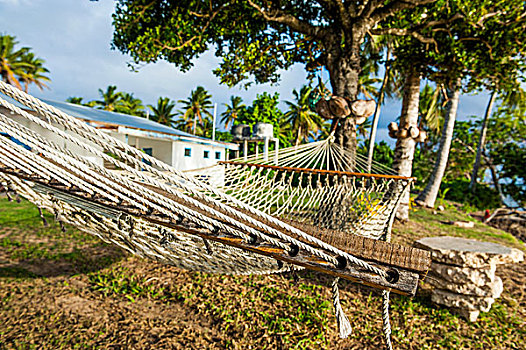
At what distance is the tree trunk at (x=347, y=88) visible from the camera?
128 inches

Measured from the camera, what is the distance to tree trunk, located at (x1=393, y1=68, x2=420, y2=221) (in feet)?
13.4

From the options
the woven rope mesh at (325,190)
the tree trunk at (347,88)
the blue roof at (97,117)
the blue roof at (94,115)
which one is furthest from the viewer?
the blue roof at (94,115)

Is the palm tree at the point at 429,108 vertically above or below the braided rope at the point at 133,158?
above

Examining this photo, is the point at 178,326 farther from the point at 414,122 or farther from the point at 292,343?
the point at 414,122

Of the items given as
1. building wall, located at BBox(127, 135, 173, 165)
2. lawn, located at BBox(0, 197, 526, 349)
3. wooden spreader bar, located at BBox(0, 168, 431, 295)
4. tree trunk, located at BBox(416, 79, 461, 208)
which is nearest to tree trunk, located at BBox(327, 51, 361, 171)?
lawn, located at BBox(0, 197, 526, 349)

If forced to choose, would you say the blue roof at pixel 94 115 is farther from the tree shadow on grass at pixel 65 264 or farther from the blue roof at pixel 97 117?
the tree shadow on grass at pixel 65 264

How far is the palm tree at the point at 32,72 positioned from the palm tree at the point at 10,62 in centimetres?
31

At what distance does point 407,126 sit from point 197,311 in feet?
12.4

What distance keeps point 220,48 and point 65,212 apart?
4.31 metres

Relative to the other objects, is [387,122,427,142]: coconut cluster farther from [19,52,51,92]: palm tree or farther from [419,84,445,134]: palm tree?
[19,52,51,92]: palm tree

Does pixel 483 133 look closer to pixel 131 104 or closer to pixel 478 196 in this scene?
pixel 478 196

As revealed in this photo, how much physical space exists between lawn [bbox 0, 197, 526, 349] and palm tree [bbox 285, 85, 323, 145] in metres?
12.7

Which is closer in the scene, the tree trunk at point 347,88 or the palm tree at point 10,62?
the tree trunk at point 347,88

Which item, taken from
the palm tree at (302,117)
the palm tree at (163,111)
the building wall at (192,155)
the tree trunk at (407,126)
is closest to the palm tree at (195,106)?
the palm tree at (163,111)
